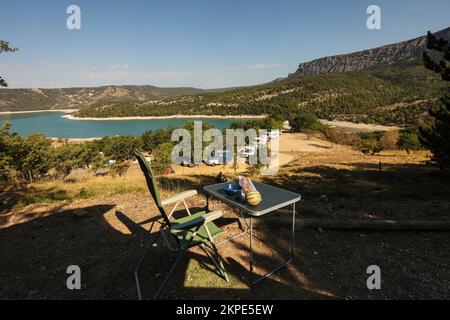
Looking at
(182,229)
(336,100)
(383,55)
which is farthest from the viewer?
(383,55)

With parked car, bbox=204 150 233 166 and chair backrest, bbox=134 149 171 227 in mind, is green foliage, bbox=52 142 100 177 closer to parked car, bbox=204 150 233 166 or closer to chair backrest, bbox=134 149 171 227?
parked car, bbox=204 150 233 166

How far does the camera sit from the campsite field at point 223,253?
2709mm

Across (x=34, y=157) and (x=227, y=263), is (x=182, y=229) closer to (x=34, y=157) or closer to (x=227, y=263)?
Answer: (x=227, y=263)

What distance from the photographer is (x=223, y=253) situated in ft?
11.3

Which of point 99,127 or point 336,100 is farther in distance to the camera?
point 99,127

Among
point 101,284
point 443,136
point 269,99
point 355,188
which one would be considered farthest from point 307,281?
point 269,99

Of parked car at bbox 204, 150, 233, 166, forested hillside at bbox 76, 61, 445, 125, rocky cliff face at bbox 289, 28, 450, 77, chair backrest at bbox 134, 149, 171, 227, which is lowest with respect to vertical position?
parked car at bbox 204, 150, 233, 166

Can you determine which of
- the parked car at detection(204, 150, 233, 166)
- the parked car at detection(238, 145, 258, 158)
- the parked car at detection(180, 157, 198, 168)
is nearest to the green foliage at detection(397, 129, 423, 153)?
the parked car at detection(238, 145, 258, 158)

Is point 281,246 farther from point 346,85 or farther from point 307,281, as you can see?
point 346,85

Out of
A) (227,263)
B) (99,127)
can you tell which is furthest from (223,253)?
(99,127)

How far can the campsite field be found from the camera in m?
2.71

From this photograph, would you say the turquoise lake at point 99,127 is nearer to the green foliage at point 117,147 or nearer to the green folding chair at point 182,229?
the green foliage at point 117,147

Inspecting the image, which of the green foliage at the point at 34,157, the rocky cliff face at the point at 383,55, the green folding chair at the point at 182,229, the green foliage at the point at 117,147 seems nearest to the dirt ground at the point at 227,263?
the green folding chair at the point at 182,229

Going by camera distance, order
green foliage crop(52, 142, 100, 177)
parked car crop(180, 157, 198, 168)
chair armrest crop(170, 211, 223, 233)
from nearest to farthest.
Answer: chair armrest crop(170, 211, 223, 233)
green foliage crop(52, 142, 100, 177)
parked car crop(180, 157, 198, 168)
